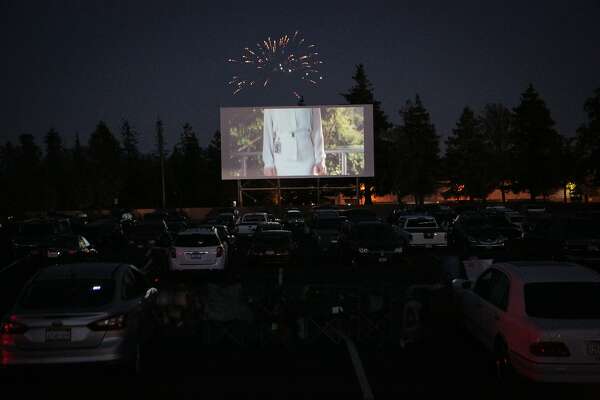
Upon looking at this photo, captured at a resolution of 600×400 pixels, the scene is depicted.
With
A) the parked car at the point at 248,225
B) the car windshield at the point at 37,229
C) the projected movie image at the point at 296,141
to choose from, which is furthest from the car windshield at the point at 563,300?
the projected movie image at the point at 296,141

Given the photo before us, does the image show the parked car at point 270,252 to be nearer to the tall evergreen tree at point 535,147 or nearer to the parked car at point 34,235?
the parked car at point 34,235

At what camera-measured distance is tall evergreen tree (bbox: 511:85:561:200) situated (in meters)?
74.6

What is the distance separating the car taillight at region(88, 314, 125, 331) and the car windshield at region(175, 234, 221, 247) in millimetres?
12169

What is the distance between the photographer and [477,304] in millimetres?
9141

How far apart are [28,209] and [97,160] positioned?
17.1 metres

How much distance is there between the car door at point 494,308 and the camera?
803 centimetres

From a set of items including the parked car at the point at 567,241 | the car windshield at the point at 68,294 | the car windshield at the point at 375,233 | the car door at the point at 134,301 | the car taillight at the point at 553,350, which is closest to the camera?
the car taillight at the point at 553,350

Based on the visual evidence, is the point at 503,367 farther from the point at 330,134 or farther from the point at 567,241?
the point at 330,134

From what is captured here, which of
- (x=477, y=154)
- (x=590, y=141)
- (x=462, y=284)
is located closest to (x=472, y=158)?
(x=477, y=154)

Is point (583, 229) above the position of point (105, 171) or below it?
below

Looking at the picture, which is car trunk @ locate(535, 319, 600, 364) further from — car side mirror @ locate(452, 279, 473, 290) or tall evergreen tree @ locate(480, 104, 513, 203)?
tall evergreen tree @ locate(480, 104, 513, 203)

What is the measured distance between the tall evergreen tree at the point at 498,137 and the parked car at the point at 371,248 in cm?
5984

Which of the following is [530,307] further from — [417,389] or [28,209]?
[28,209]

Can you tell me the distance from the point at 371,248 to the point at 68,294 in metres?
15.1
